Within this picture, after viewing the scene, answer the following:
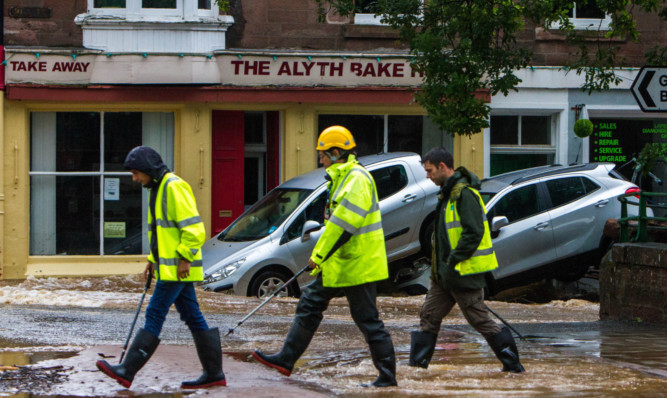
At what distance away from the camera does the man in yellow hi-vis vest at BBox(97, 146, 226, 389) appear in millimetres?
6715

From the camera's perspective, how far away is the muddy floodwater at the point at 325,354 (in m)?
6.97

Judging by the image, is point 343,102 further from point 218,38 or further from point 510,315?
point 510,315

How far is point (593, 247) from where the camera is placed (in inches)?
549

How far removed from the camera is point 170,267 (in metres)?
6.73

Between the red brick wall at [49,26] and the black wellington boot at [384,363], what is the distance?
476 inches

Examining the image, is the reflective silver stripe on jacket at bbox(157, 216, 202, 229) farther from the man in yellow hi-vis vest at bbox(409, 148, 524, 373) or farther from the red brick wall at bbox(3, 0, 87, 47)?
the red brick wall at bbox(3, 0, 87, 47)

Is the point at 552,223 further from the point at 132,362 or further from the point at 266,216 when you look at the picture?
the point at 132,362

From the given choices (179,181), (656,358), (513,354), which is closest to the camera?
(179,181)

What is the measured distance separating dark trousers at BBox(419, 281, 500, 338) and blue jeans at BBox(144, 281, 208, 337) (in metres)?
1.73

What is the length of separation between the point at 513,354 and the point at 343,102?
1094 centimetres

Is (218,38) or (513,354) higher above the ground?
(218,38)

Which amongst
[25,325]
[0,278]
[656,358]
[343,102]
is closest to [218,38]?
[343,102]

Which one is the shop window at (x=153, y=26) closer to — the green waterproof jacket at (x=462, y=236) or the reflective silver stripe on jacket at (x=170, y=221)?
the green waterproof jacket at (x=462, y=236)

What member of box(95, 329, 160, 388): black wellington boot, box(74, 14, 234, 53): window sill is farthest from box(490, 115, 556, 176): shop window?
box(95, 329, 160, 388): black wellington boot
